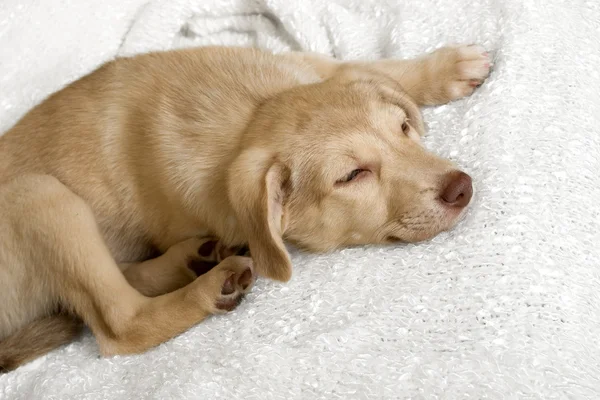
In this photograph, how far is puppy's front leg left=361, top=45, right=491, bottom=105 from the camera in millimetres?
3025

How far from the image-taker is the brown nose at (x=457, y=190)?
2396 mm

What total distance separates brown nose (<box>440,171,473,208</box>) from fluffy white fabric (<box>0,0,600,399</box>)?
0.24ft

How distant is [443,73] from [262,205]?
1.27m

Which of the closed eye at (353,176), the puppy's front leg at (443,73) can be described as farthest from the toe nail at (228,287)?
the puppy's front leg at (443,73)

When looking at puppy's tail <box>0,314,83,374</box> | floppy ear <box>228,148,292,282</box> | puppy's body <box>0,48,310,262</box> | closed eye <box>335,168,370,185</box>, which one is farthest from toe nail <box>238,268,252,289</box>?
puppy's tail <box>0,314,83,374</box>

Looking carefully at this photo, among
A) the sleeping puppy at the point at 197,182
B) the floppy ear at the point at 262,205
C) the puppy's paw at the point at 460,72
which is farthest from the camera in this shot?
the puppy's paw at the point at 460,72

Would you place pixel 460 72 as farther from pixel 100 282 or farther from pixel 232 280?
pixel 100 282

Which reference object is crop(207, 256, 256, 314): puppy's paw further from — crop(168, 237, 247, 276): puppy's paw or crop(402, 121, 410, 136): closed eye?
crop(402, 121, 410, 136): closed eye

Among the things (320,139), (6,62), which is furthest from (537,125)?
(6,62)

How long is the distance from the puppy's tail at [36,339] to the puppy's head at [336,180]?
3.15 feet

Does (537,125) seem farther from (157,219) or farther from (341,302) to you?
(157,219)

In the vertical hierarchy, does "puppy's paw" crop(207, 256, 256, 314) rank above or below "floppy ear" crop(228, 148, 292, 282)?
below

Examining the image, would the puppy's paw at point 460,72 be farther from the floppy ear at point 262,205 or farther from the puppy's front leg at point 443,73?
the floppy ear at point 262,205

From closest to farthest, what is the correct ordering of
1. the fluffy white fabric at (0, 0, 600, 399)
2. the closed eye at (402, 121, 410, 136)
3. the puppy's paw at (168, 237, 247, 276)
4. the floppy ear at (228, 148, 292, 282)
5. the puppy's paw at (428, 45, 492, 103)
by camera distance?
the fluffy white fabric at (0, 0, 600, 399)
the floppy ear at (228, 148, 292, 282)
the closed eye at (402, 121, 410, 136)
the puppy's paw at (168, 237, 247, 276)
the puppy's paw at (428, 45, 492, 103)
